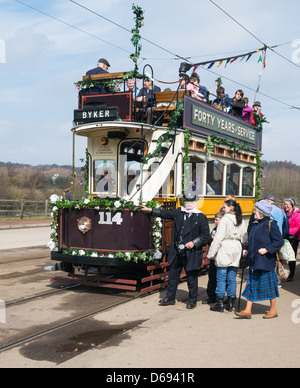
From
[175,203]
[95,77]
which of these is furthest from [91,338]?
[95,77]

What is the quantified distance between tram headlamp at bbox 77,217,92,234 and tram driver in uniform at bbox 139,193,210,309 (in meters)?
1.50

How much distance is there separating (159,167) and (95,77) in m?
2.41

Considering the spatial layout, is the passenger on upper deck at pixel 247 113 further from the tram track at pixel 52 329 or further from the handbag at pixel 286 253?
the tram track at pixel 52 329

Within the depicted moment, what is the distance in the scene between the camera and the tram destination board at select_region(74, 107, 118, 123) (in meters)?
8.51

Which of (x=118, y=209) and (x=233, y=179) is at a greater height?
(x=233, y=179)

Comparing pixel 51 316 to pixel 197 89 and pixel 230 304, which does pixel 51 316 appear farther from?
pixel 197 89

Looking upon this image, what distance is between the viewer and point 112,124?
8.48 metres

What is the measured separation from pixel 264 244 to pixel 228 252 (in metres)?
0.66

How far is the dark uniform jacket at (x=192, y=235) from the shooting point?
707 cm

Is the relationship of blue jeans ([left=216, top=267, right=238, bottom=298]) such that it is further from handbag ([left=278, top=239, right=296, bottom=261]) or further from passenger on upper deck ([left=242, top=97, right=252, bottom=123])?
passenger on upper deck ([left=242, top=97, right=252, bottom=123])

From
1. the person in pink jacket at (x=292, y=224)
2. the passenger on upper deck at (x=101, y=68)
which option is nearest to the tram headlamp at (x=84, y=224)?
the passenger on upper deck at (x=101, y=68)

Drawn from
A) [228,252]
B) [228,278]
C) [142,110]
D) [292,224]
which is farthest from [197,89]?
[228,278]

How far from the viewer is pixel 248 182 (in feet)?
42.7

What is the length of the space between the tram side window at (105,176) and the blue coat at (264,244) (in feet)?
12.0
